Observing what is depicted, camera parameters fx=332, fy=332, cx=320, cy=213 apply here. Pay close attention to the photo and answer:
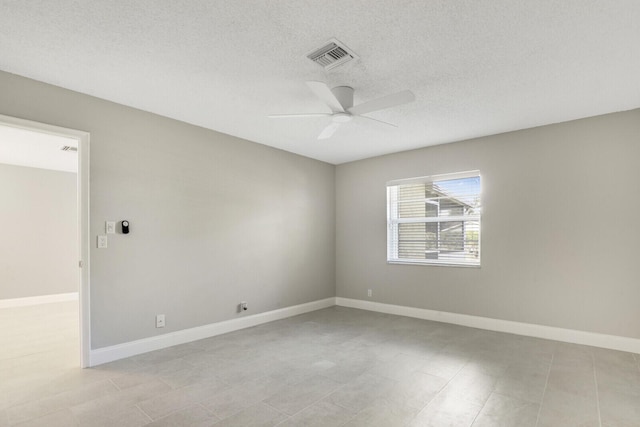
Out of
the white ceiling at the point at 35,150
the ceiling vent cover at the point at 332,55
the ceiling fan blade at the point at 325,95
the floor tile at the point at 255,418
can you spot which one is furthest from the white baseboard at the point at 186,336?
the ceiling vent cover at the point at 332,55

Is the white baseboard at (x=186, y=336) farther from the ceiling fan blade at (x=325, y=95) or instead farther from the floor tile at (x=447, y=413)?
the ceiling fan blade at (x=325, y=95)

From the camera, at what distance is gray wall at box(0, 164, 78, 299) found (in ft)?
19.1

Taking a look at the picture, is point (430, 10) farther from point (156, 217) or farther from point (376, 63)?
point (156, 217)

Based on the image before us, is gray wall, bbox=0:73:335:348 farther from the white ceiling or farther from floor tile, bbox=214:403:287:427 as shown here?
floor tile, bbox=214:403:287:427

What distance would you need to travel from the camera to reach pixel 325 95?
263cm

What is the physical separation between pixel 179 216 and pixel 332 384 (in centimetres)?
245

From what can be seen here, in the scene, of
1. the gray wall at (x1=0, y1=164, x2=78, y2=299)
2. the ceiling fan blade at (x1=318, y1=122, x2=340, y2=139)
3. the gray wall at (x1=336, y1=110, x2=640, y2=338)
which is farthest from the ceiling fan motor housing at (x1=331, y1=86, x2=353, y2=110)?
the gray wall at (x1=0, y1=164, x2=78, y2=299)

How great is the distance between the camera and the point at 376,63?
2.54m

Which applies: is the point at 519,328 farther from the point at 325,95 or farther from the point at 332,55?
the point at 332,55

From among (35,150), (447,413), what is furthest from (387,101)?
(35,150)

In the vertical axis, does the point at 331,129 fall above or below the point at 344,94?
below

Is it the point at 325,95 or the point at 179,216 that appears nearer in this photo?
the point at 325,95

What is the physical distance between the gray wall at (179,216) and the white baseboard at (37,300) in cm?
419

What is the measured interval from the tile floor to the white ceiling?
2.56 meters
